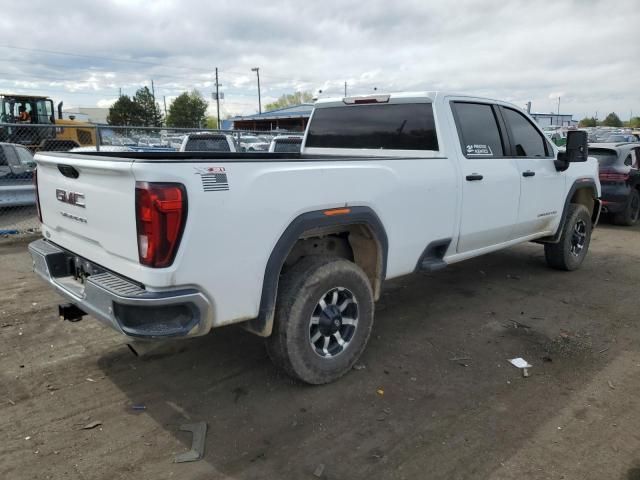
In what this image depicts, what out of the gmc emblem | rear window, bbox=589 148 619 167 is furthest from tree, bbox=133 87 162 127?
the gmc emblem

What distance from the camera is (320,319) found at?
3.53 meters

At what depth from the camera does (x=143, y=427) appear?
3.14m

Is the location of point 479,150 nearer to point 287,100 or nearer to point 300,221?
point 300,221

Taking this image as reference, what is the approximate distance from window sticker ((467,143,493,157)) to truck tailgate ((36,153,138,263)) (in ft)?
10.1

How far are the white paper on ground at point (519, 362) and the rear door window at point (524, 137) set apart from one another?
220 cm

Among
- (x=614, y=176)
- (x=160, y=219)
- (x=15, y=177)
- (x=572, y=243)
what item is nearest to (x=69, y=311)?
(x=160, y=219)

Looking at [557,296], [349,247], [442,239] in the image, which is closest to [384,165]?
[349,247]

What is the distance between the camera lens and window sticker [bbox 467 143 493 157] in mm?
4606

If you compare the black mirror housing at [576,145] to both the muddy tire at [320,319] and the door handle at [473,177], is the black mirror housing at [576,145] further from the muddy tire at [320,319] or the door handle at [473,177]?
the muddy tire at [320,319]

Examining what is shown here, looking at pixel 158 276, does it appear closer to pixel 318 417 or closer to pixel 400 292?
pixel 318 417

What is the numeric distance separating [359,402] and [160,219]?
184cm

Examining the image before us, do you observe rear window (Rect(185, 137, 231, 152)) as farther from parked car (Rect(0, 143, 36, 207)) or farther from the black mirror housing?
the black mirror housing

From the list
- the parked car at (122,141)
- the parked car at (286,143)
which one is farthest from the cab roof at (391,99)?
the parked car at (122,141)

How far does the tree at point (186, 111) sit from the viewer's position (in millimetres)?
73188
